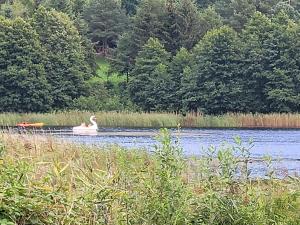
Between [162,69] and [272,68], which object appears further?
[162,69]

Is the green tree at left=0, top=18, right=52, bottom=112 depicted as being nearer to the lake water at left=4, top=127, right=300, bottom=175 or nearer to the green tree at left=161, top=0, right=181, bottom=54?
the green tree at left=161, top=0, right=181, bottom=54

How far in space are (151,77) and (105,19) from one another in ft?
81.2

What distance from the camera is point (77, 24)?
8106 cm

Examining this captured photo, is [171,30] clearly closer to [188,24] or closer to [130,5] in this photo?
[188,24]

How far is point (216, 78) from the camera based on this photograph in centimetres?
6512

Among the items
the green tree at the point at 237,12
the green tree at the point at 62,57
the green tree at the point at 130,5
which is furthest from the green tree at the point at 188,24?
the green tree at the point at 130,5

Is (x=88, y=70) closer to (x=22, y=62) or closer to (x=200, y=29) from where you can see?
(x=22, y=62)

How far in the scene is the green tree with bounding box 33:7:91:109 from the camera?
67.1 meters

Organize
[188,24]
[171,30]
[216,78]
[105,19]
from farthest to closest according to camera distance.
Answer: [105,19], [171,30], [188,24], [216,78]

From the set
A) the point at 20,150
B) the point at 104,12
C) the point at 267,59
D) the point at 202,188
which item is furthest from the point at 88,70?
the point at 202,188

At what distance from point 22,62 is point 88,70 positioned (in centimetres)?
700

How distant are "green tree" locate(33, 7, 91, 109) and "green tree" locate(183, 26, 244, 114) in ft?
31.0

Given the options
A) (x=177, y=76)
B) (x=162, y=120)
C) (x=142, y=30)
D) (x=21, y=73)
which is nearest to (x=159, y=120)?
(x=162, y=120)

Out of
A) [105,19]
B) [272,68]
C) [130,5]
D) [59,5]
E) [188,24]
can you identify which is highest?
[130,5]
